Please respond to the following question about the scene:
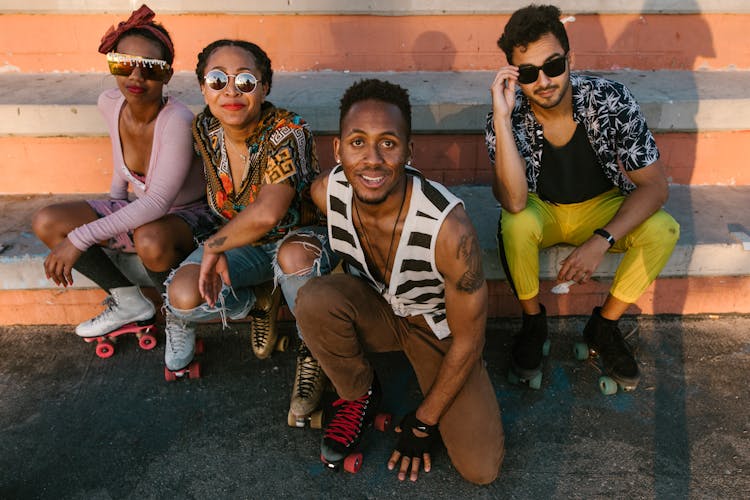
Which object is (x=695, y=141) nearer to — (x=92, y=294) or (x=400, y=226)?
(x=400, y=226)

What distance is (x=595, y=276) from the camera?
3.15 meters

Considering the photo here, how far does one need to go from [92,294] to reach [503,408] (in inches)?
89.2

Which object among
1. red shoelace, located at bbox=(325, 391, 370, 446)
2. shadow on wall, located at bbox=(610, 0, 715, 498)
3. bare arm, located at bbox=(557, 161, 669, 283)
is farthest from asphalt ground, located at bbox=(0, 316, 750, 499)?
bare arm, located at bbox=(557, 161, 669, 283)

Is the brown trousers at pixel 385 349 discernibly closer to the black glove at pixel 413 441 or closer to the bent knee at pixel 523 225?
the black glove at pixel 413 441

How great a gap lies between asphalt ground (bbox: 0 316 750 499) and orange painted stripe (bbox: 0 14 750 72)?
195 centimetres

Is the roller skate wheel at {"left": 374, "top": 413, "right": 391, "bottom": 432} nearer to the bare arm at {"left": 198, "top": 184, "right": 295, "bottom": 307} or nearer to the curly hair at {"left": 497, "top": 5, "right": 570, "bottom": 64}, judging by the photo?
the bare arm at {"left": 198, "top": 184, "right": 295, "bottom": 307}

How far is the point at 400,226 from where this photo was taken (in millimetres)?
2309

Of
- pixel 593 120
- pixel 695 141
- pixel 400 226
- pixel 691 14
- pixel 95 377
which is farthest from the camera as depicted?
pixel 691 14

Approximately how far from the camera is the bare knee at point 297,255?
2639mm

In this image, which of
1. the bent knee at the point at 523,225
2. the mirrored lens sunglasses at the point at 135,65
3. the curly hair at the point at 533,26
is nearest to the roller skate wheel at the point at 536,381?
the bent knee at the point at 523,225

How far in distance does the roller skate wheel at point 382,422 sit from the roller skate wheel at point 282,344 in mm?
718

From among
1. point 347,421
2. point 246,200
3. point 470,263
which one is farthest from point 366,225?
point 347,421

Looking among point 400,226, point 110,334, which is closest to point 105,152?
point 110,334

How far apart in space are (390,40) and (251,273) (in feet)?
7.01
